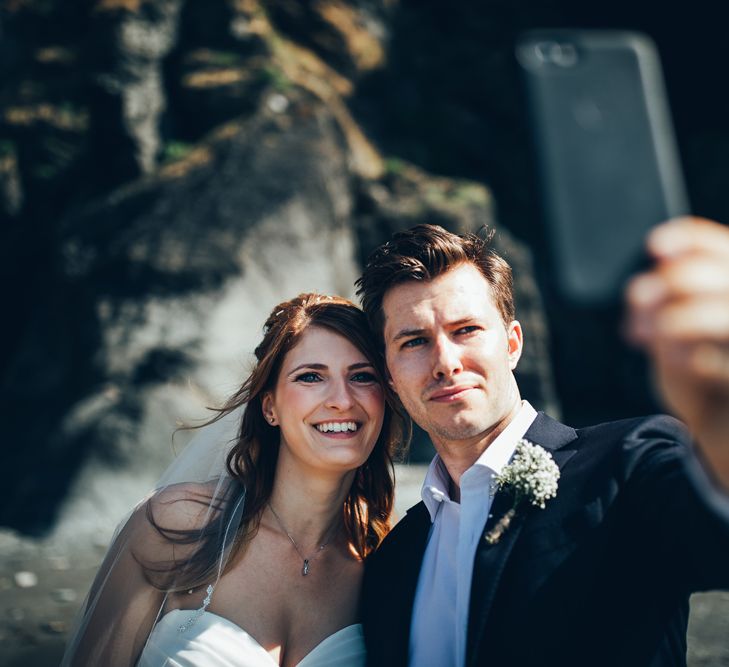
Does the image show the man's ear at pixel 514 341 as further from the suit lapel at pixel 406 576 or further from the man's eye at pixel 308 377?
the man's eye at pixel 308 377

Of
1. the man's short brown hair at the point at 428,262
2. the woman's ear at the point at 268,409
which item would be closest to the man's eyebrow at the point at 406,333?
the man's short brown hair at the point at 428,262

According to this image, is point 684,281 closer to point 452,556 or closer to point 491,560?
point 491,560

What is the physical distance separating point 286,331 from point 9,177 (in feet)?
30.4

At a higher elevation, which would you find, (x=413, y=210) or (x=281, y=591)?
(x=413, y=210)

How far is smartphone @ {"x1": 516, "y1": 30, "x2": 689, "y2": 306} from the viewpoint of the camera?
941mm

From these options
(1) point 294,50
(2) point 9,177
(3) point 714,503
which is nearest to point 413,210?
(1) point 294,50

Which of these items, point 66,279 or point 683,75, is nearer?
point 66,279

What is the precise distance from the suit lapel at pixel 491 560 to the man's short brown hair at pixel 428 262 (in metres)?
0.67

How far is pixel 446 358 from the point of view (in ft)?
8.40

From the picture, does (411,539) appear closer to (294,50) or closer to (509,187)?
(294,50)

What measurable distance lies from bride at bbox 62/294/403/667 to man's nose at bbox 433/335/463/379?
54 centimetres

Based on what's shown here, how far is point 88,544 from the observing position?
20.0 feet

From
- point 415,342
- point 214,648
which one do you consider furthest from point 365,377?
point 214,648

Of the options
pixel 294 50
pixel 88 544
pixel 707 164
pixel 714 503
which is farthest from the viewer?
pixel 707 164
